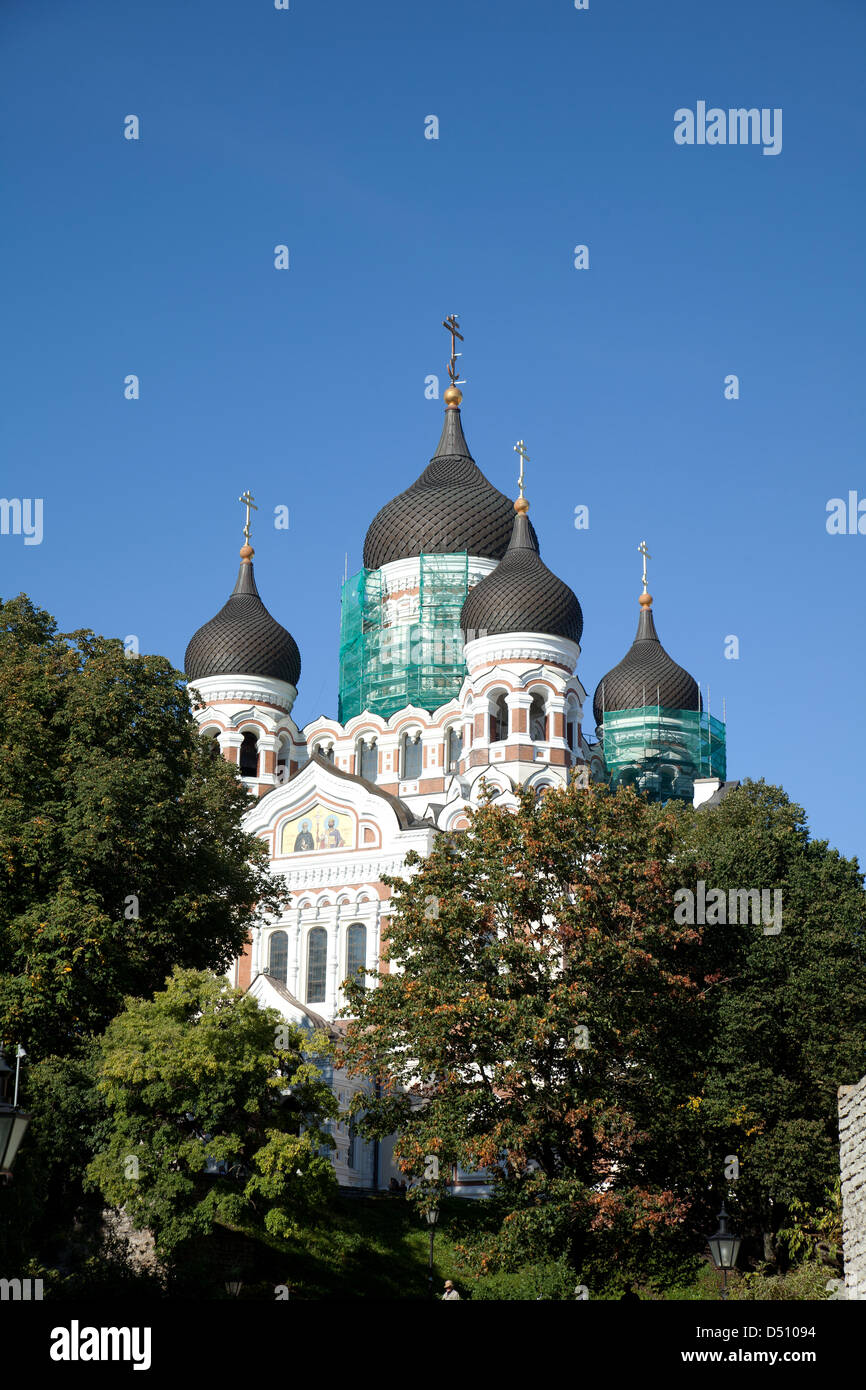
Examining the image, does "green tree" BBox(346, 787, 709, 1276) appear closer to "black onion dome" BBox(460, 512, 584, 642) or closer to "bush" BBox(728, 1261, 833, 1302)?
"bush" BBox(728, 1261, 833, 1302)

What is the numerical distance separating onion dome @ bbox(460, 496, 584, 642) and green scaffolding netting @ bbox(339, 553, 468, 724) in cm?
249

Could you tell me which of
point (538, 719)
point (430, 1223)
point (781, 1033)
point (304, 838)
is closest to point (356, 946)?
point (304, 838)

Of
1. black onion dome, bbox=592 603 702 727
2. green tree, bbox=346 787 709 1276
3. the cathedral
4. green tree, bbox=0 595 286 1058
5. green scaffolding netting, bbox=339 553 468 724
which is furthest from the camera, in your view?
black onion dome, bbox=592 603 702 727

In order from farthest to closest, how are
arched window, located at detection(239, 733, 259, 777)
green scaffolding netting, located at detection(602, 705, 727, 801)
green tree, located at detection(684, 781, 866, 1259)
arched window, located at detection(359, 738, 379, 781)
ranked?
green scaffolding netting, located at detection(602, 705, 727, 801) → arched window, located at detection(239, 733, 259, 777) → arched window, located at detection(359, 738, 379, 781) → green tree, located at detection(684, 781, 866, 1259)

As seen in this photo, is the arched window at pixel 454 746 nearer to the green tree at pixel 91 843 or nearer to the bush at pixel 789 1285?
the green tree at pixel 91 843

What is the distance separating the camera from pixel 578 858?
A: 26.7 m

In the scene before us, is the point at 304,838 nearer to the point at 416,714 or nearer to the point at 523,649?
the point at 416,714

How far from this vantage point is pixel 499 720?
45.2m

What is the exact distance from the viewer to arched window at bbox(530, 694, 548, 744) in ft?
148

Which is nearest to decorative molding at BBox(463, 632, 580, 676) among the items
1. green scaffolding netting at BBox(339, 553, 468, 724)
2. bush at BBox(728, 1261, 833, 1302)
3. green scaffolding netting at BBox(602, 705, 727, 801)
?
green scaffolding netting at BBox(339, 553, 468, 724)

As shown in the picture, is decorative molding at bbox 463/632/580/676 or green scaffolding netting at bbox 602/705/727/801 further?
green scaffolding netting at bbox 602/705/727/801

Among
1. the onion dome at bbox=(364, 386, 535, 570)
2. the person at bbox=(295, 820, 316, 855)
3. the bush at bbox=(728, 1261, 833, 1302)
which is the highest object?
A: the onion dome at bbox=(364, 386, 535, 570)

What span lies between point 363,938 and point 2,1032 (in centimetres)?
1588
